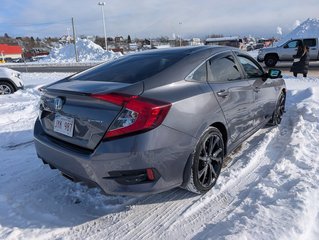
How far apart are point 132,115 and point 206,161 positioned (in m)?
1.14

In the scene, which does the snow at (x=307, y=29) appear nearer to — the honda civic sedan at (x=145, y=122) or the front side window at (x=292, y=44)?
the front side window at (x=292, y=44)

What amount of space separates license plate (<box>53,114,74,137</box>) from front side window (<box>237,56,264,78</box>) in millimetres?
2595

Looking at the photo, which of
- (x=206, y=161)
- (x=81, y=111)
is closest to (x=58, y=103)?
(x=81, y=111)

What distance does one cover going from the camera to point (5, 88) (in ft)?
36.9

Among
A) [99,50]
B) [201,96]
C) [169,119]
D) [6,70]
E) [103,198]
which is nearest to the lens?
[169,119]

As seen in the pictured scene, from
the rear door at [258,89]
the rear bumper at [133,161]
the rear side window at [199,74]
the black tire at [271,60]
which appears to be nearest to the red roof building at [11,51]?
the black tire at [271,60]

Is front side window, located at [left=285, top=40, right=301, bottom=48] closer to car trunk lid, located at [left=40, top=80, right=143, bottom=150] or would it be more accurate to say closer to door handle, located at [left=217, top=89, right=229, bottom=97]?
door handle, located at [left=217, top=89, right=229, bottom=97]

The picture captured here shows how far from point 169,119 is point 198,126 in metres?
0.42

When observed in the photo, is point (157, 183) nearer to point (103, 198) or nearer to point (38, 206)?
point (103, 198)

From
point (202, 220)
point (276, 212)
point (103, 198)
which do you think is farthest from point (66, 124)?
point (276, 212)

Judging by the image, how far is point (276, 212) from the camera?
120 inches

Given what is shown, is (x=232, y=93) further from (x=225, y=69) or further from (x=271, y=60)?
(x=271, y=60)

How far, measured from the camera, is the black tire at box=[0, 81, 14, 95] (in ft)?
36.6

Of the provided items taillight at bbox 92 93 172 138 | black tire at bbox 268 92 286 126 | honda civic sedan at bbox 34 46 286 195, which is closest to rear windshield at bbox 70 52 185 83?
honda civic sedan at bbox 34 46 286 195
